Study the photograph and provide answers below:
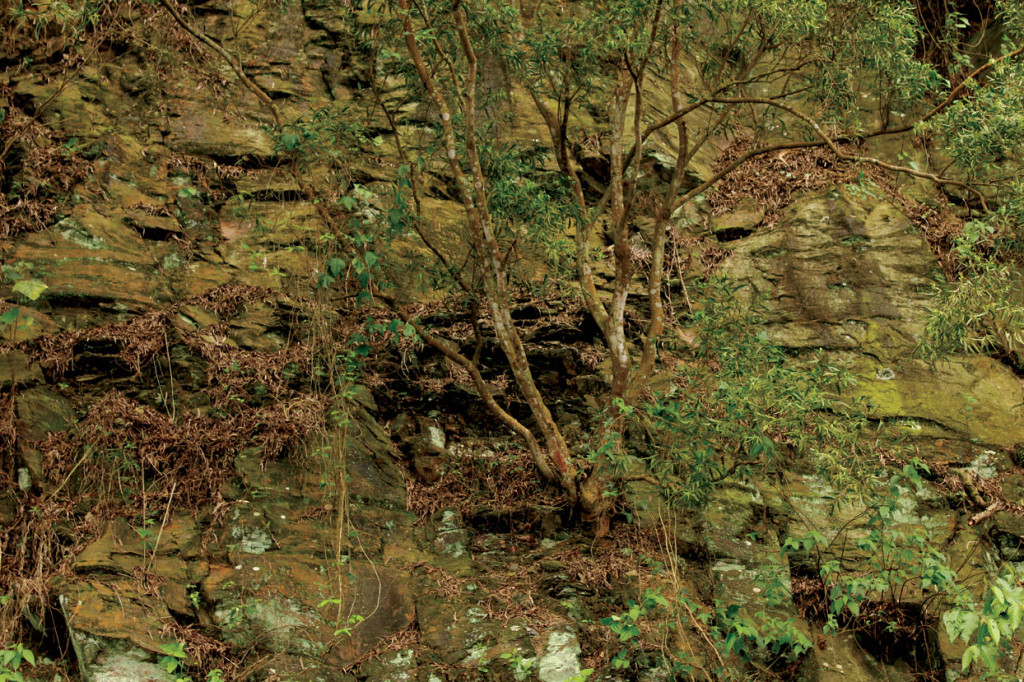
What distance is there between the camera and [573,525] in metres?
6.50

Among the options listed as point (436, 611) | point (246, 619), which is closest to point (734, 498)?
point (436, 611)

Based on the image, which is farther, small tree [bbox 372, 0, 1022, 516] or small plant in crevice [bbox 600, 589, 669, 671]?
small tree [bbox 372, 0, 1022, 516]

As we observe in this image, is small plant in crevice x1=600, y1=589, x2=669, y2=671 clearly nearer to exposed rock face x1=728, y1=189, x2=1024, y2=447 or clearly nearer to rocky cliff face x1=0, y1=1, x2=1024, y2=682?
rocky cliff face x1=0, y1=1, x2=1024, y2=682

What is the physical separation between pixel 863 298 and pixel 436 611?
19.4 ft

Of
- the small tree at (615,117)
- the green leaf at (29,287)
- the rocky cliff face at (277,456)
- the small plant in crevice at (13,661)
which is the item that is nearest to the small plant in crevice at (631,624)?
the rocky cliff face at (277,456)

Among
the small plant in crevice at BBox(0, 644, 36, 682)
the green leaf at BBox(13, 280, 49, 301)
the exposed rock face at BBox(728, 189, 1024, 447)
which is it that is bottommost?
the small plant in crevice at BBox(0, 644, 36, 682)

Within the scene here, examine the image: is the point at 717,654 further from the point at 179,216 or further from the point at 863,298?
the point at 179,216

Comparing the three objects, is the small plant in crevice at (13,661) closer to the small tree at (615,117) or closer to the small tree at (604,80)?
the small tree at (615,117)

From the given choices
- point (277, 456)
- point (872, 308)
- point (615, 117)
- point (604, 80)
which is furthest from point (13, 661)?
point (872, 308)

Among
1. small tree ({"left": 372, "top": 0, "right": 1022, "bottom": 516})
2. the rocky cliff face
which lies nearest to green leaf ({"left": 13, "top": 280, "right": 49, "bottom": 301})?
the rocky cliff face

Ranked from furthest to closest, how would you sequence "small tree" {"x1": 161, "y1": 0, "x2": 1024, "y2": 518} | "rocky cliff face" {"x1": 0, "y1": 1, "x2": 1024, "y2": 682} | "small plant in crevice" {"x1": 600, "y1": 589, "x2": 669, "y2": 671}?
"small tree" {"x1": 161, "y1": 0, "x2": 1024, "y2": 518} < "rocky cliff face" {"x1": 0, "y1": 1, "x2": 1024, "y2": 682} < "small plant in crevice" {"x1": 600, "y1": 589, "x2": 669, "y2": 671}

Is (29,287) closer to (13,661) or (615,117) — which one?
Answer: (13,661)

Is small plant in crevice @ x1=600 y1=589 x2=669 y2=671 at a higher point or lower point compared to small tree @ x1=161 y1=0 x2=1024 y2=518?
lower

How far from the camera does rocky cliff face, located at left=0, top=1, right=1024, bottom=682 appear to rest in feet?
17.4
